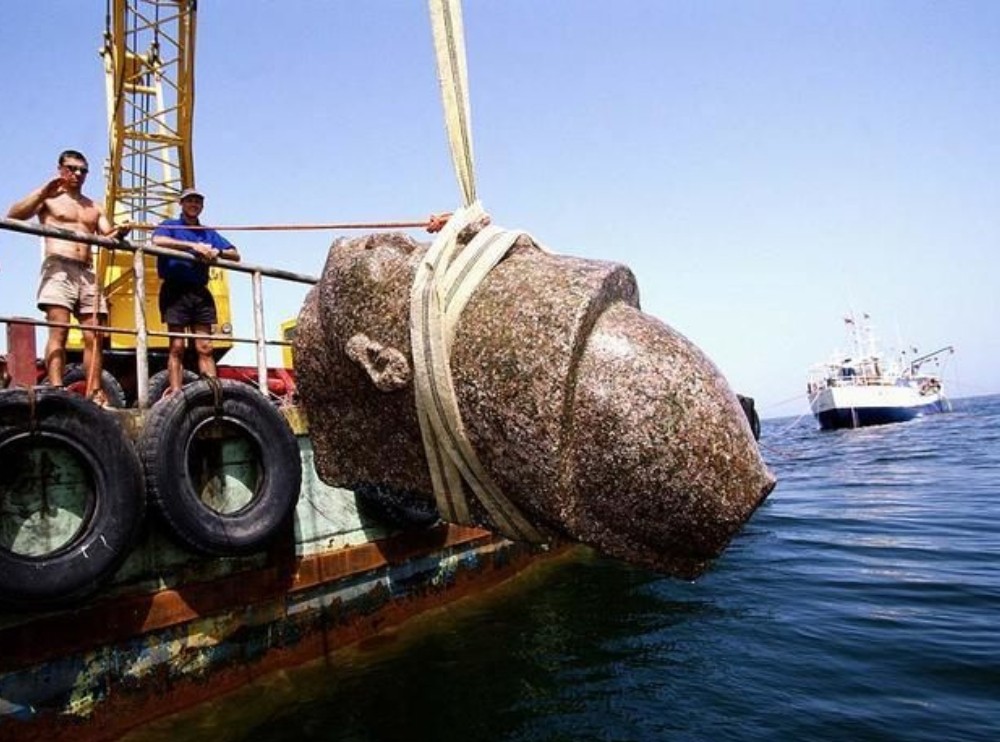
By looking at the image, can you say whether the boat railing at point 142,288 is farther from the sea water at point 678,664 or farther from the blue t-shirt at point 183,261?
the sea water at point 678,664

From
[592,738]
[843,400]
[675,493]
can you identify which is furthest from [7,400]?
[843,400]

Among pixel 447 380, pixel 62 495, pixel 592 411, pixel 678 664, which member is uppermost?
pixel 447 380

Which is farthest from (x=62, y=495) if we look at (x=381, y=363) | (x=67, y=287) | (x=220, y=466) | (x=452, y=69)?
(x=452, y=69)

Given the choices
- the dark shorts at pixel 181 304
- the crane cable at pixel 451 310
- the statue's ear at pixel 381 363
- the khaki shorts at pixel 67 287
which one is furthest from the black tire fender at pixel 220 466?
the crane cable at pixel 451 310

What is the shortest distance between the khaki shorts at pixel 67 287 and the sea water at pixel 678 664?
3210mm

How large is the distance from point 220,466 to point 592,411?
10.7 feet

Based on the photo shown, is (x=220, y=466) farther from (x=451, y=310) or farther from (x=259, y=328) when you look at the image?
(x=451, y=310)

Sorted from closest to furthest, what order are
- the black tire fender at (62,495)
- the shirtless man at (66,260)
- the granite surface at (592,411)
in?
the granite surface at (592,411) → the black tire fender at (62,495) → the shirtless man at (66,260)

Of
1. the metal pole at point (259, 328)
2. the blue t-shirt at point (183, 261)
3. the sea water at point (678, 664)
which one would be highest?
the blue t-shirt at point (183, 261)

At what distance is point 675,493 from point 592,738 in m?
2.36

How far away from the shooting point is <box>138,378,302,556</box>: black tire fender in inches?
150

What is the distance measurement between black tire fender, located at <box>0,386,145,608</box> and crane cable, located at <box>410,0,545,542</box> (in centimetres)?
231

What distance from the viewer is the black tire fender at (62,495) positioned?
10.8 feet

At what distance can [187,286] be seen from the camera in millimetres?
5355
